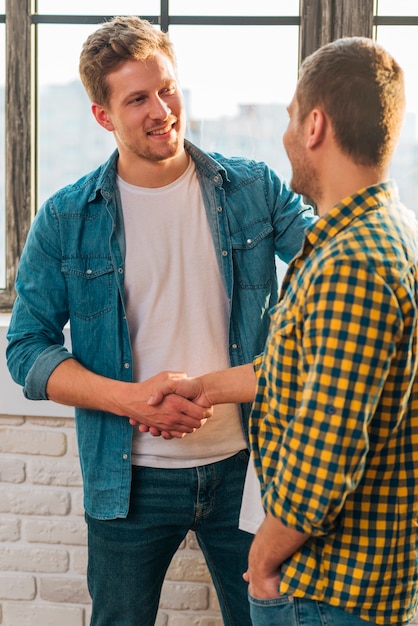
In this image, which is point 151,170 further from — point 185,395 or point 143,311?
point 185,395

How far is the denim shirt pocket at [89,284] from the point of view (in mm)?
1849

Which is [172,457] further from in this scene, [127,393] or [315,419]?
[315,419]

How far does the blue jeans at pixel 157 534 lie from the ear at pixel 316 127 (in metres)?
0.88

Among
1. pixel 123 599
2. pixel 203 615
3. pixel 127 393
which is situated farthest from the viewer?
pixel 203 615

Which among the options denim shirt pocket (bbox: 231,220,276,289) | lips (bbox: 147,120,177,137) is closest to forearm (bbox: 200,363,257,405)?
denim shirt pocket (bbox: 231,220,276,289)

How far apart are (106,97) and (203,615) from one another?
1.50 meters

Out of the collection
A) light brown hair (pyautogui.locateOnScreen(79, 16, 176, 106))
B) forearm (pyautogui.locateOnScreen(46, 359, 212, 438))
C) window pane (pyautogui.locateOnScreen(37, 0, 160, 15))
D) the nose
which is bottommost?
forearm (pyautogui.locateOnScreen(46, 359, 212, 438))

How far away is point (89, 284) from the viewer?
1862mm

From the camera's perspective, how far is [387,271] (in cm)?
105

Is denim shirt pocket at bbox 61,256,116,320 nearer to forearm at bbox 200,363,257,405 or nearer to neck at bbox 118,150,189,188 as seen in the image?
neck at bbox 118,150,189,188

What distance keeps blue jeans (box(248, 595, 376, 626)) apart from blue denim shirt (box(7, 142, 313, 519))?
62cm

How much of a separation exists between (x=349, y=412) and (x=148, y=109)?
3.36ft

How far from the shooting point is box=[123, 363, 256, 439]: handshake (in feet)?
5.54

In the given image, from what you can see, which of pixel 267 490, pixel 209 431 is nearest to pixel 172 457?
pixel 209 431
